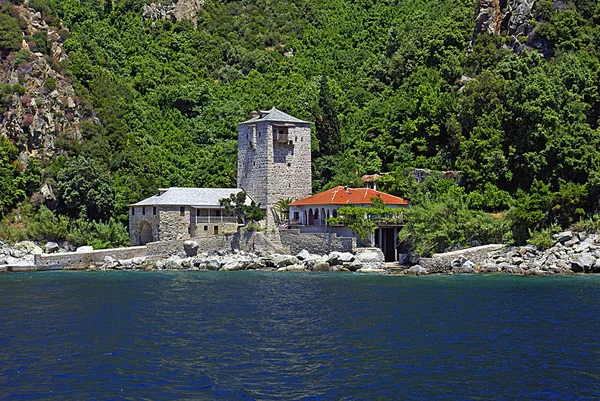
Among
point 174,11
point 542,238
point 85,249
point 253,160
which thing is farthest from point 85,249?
point 174,11

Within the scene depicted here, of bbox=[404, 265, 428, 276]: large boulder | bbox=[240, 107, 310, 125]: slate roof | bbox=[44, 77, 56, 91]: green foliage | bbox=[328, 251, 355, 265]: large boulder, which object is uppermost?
bbox=[44, 77, 56, 91]: green foliage

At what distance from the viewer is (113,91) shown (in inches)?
2613

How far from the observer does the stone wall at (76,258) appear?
47.4 m

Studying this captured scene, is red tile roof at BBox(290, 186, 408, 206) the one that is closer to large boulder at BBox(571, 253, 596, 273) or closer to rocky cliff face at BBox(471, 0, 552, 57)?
large boulder at BBox(571, 253, 596, 273)

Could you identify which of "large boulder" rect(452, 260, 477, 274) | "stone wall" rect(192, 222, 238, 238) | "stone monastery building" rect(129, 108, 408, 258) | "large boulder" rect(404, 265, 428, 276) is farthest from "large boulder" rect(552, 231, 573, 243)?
"stone wall" rect(192, 222, 238, 238)

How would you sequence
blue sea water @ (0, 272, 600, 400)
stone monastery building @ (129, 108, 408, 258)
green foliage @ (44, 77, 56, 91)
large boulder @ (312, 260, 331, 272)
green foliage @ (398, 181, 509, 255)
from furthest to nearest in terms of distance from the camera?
1. green foliage @ (44, 77, 56, 91)
2. stone monastery building @ (129, 108, 408, 258)
3. large boulder @ (312, 260, 331, 272)
4. green foliage @ (398, 181, 509, 255)
5. blue sea water @ (0, 272, 600, 400)

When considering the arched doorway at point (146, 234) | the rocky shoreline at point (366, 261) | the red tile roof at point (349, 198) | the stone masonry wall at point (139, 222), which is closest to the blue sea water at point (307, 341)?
the rocky shoreline at point (366, 261)

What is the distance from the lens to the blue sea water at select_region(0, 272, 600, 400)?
58.9ft

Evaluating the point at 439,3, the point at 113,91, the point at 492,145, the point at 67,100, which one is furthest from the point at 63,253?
the point at 439,3

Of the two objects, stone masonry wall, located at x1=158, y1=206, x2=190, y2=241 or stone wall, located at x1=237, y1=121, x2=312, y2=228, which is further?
stone wall, located at x1=237, y1=121, x2=312, y2=228

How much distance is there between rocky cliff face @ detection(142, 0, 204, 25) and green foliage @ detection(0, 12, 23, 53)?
76.2ft

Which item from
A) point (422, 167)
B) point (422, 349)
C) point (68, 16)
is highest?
point (68, 16)

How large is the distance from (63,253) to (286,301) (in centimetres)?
2250

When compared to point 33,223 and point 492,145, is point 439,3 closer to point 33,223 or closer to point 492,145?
point 492,145
